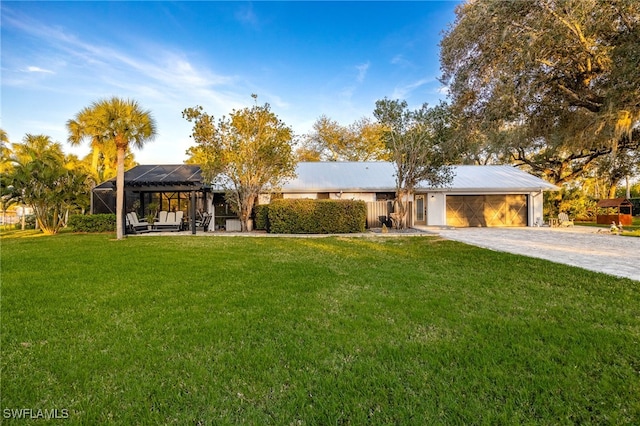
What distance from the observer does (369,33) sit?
14.5 meters

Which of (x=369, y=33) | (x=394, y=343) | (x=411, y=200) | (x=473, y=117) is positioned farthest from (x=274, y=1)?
(x=394, y=343)

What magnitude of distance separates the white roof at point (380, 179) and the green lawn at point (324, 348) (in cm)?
1229

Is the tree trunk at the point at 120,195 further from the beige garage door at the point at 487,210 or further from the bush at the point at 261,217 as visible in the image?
the beige garage door at the point at 487,210

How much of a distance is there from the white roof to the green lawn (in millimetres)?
12288

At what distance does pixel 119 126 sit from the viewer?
12148 mm

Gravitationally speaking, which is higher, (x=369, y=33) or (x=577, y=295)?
(x=369, y=33)

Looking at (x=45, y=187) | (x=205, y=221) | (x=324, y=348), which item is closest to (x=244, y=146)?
(x=205, y=221)

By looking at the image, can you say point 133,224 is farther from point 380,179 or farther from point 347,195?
point 380,179

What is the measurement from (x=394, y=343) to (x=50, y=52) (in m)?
12.3

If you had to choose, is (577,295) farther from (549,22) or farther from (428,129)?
(428,129)

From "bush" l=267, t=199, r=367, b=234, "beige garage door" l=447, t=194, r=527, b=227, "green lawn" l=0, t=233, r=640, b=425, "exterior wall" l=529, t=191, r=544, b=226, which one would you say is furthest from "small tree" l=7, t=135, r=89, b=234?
"exterior wall" l=529, t=191, r=544, b=226

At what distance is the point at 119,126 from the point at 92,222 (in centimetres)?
626

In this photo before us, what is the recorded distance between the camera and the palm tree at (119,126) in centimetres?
1194

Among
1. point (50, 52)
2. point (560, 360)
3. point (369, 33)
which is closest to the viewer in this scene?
point (560, 360)
